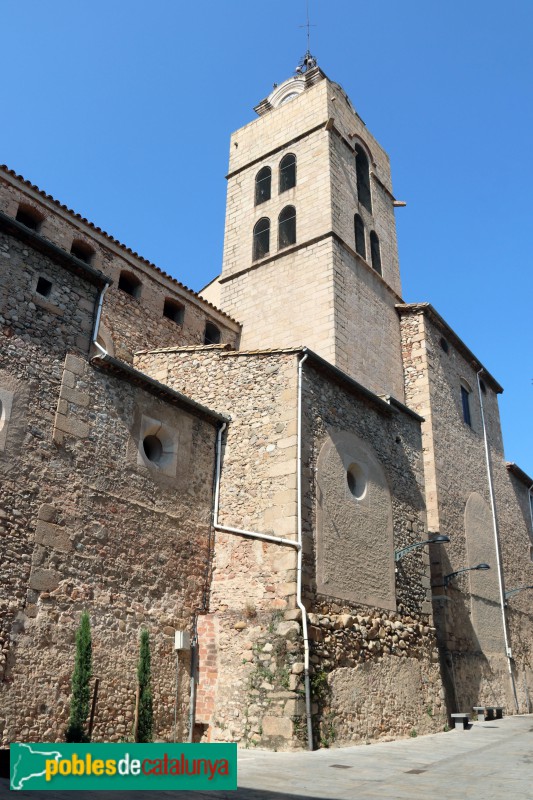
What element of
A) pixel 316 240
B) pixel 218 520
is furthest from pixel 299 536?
pixel 316 240

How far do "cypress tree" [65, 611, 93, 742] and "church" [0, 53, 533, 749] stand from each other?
16 centimetres

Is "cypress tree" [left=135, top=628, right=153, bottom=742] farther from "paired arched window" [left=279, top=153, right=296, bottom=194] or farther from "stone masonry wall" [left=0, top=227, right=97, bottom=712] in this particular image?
"paired arched window" [left=279, top=153, right=296, bottom=194]

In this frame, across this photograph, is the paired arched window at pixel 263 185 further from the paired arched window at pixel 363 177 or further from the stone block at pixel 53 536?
the stone block at pixel 53 536

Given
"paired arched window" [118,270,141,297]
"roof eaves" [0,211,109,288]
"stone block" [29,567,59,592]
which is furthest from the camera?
"paired arched window" [118,270,141,297]

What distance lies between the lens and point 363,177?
23172 mm

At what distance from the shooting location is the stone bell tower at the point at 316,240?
→ 60.4 feet

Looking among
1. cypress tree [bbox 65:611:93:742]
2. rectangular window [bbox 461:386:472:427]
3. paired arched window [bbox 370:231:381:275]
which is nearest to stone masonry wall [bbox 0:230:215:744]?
cypress tree [bbox 65:611:93:742]

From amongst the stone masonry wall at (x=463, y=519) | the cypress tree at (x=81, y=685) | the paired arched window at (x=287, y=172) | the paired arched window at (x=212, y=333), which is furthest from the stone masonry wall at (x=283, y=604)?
the paired arched window at (x=287, y=172)

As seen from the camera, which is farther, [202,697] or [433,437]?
[433,437]

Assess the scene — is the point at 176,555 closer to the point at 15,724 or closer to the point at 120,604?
the point at 120,604

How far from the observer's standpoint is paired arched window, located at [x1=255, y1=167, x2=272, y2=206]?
73.2ft

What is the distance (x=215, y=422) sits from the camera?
492 inches

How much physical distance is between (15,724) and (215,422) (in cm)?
605

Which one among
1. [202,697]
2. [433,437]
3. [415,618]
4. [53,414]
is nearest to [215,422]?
[53,414]
